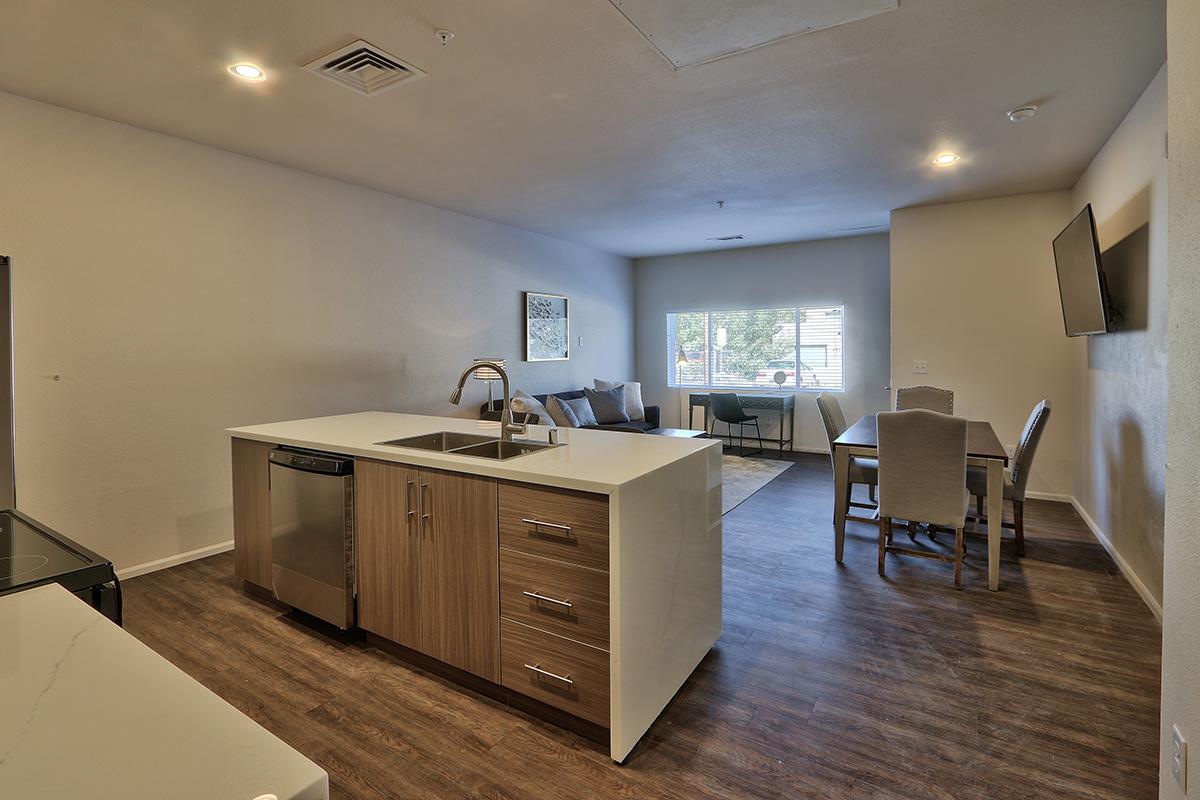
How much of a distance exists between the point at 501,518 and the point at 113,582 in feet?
3.49

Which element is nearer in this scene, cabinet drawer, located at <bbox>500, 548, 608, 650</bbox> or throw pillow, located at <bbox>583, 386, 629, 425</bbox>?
cabinet drawer, located at <bbox>500, 548, 608, 650</bbox>

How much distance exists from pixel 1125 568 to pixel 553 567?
3332mm

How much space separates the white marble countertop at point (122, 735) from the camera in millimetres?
552

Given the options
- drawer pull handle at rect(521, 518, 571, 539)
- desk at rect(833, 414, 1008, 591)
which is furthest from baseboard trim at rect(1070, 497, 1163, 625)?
drawer pull handle at rect(521, 518, 571, 539)

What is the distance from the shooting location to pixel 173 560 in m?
3.53

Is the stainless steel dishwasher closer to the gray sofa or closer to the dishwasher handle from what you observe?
the dishwasher handle

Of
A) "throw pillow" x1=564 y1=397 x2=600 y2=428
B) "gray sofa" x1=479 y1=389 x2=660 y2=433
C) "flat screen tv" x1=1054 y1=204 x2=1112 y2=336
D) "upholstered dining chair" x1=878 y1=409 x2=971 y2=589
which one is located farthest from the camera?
"throw pillow" x1=564 y1=397 x2=600 y2=428

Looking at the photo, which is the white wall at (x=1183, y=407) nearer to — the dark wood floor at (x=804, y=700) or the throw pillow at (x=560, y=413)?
the dark wood floor at (x=804, y=700)

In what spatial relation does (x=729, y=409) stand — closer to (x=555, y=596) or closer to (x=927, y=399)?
(x=927, y=399)

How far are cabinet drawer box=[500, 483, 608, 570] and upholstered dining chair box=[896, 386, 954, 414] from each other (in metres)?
3.72

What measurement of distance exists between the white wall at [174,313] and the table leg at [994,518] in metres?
4.20

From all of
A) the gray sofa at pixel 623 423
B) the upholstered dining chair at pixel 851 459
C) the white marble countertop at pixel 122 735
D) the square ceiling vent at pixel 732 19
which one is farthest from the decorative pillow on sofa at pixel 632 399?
the white marble countertop at pixel 122 735

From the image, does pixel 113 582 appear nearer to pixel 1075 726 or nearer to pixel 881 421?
pixel 1075 726

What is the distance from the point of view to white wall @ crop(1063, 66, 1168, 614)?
9.15 feet
